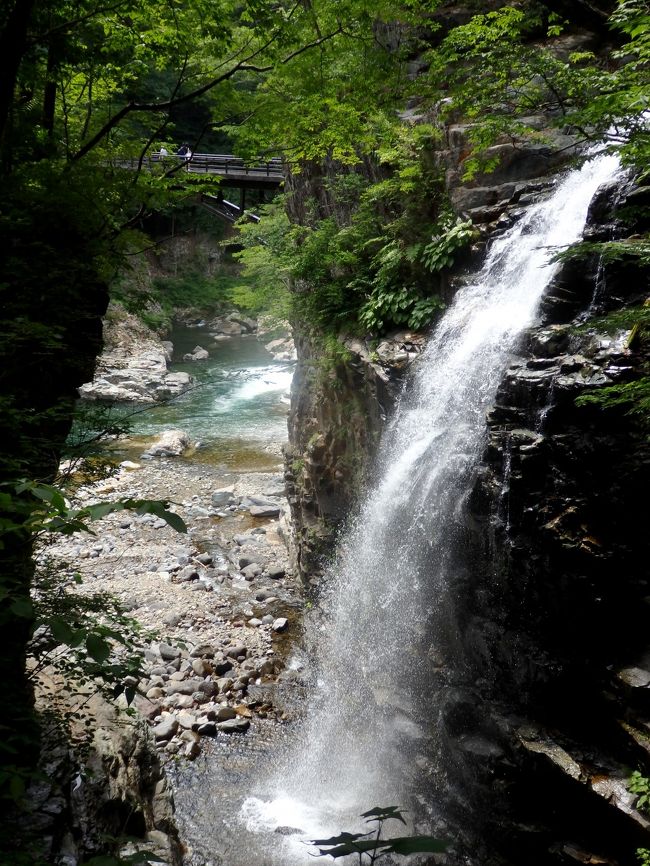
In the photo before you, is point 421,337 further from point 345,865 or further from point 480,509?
point 345,865

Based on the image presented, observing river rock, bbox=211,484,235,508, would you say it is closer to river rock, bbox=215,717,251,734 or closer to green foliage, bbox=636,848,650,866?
river rock, bbox=215,717,251,734

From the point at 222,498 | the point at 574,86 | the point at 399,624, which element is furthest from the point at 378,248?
the point at 222,498

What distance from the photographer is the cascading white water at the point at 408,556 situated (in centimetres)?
724

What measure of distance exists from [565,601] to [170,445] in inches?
547

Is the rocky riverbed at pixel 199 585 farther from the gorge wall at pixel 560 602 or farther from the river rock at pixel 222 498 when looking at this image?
the gorge wall at pixel 560 602

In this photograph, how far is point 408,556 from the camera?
8250 millimetres

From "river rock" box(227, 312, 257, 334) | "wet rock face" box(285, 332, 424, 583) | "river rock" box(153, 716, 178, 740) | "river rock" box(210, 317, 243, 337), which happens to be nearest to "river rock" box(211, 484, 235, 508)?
"wet rock face" box(285, 332, 424, 583)

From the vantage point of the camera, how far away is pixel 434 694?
7441 mm

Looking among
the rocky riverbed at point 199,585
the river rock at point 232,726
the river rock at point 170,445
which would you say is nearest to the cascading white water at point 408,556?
the river rock at point 232,726

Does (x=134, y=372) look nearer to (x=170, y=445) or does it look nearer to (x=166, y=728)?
(x=170, y=445)

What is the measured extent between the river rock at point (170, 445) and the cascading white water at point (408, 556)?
9.55 m

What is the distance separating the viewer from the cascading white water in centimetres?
724

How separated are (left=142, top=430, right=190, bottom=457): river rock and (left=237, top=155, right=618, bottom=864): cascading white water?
376 inches

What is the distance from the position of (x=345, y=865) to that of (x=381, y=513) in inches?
180
